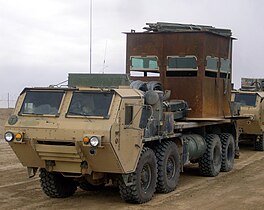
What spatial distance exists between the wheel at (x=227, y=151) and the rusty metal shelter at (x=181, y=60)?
3.95ft

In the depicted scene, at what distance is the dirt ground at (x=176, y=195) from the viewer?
10133mm

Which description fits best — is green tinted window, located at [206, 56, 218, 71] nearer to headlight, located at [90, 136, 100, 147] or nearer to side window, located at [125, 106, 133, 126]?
side window, located at [125, 106, 133, 126]

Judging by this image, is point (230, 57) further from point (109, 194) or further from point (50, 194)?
point (50, 194)

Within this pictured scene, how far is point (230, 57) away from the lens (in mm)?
15312

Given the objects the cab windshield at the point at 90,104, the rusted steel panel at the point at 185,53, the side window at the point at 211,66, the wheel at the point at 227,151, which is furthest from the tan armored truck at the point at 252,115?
the cab windshield at the point at 90,104

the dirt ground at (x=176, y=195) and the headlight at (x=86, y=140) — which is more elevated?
the headlight at (x=86, y=140)

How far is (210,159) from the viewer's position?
1381 cm

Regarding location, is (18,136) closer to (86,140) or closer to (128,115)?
(86,140)

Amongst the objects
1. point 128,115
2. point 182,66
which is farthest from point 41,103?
point 182,66

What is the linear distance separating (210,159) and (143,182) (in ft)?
12.5

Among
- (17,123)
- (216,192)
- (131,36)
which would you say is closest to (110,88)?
(17,123)

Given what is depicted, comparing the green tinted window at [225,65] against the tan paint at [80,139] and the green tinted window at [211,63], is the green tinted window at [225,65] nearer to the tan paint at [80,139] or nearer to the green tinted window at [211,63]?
the green tinted window at [211,63]

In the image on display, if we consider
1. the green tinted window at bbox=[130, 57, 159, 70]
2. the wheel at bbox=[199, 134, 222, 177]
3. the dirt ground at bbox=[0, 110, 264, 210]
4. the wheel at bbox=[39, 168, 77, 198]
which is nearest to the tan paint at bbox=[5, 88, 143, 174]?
the wheel at bbox=[39, 168, 77, 198]

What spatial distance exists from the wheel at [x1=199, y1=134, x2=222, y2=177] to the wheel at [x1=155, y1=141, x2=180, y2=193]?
2096 mm
